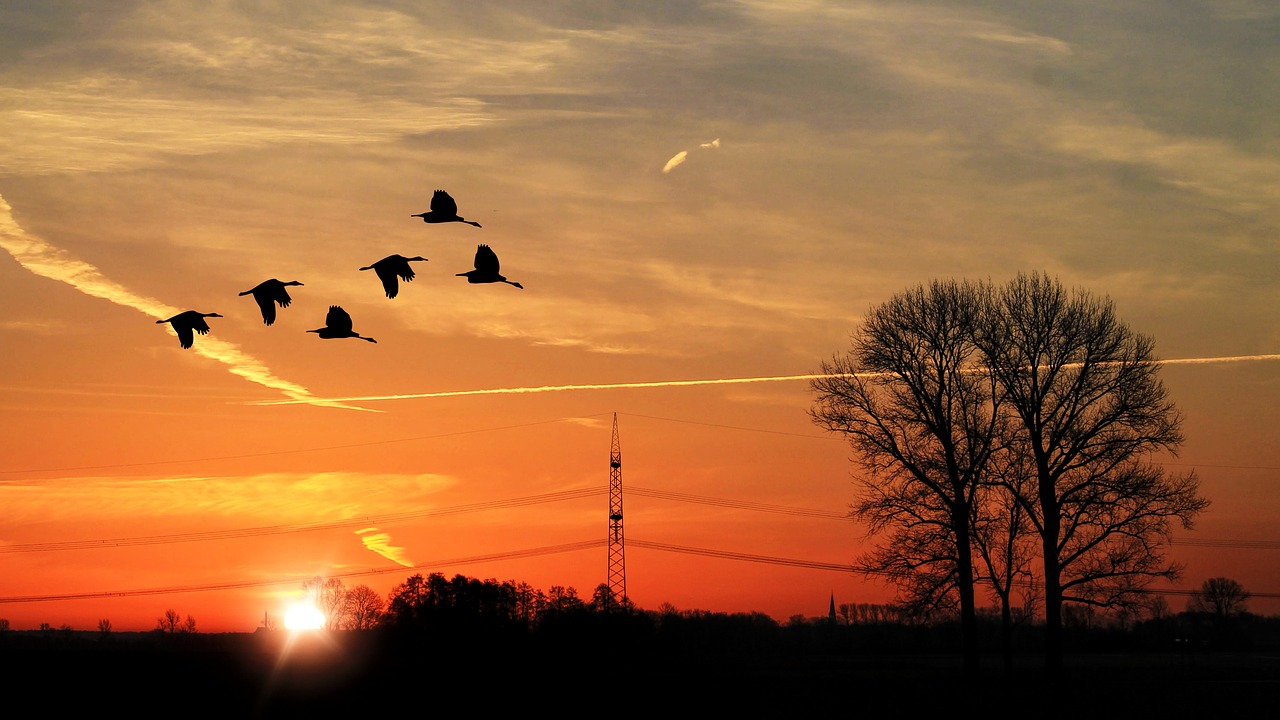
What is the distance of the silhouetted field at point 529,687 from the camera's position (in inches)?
1347

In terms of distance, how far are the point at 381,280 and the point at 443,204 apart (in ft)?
4.88

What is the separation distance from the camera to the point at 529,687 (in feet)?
127

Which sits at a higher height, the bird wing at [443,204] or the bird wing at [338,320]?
the bird wing at [443,204]

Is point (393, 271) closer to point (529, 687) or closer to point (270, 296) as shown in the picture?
point (270, 296)

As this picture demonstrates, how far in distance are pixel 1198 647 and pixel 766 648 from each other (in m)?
35.4

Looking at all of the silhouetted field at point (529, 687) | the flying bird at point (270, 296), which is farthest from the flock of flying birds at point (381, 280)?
the silhouetted field at point (529, 687)

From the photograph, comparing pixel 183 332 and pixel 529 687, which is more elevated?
pixel 183 332

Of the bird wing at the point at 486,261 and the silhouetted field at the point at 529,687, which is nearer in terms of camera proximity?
the bird wing at the point at 486,261

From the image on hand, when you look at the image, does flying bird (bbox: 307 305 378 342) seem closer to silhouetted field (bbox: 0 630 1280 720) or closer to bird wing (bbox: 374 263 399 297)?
bird wing (bbox: 374 263 399 297)

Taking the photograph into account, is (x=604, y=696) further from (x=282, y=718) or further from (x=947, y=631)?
(x=947, y=631)

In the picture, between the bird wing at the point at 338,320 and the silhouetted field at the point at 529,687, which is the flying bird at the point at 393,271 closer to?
the bird wing at the point at 338,320

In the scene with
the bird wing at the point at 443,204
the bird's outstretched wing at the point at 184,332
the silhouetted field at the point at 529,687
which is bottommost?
the silhouetted field at the point at 529,687

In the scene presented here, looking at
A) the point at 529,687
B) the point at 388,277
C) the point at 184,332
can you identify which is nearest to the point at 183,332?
the point at 184,332

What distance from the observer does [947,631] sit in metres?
94.8
